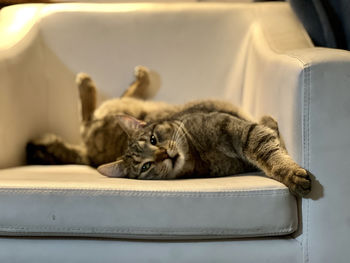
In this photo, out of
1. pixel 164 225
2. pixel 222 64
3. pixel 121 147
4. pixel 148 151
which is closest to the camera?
pixel 164 225

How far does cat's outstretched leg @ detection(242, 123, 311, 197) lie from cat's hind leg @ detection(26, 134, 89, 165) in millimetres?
811

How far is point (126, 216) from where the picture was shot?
1.27m

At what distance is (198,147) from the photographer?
158 centimetres

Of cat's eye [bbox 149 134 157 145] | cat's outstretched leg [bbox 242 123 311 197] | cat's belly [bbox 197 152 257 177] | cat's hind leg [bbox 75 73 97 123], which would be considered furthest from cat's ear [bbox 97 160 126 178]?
cat's hind leg [bbox 75 73 97 123]

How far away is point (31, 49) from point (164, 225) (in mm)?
1172

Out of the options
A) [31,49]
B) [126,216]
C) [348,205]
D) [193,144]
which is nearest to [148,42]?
[31,49]

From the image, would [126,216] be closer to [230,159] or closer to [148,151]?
[148,151]

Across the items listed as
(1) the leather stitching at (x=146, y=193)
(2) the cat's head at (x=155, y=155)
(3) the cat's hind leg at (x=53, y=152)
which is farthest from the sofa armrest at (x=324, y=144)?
(3) the cat's hind leg at (x=53, y=152)

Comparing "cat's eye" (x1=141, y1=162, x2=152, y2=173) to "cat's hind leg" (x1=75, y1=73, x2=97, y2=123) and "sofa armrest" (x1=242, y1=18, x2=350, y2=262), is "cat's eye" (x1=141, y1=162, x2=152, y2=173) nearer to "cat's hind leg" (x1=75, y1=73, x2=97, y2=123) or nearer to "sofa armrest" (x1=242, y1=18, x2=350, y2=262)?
"sofa armrest" (x1=242, y1=18, x2=350, y2=262)

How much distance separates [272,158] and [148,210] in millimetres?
412

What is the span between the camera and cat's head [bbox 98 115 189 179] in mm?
1511

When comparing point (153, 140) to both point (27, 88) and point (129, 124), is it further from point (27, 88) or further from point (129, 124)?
point (27, 88)

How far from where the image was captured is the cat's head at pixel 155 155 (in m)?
1.51

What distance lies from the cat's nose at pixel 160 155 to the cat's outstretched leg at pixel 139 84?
65 cm
